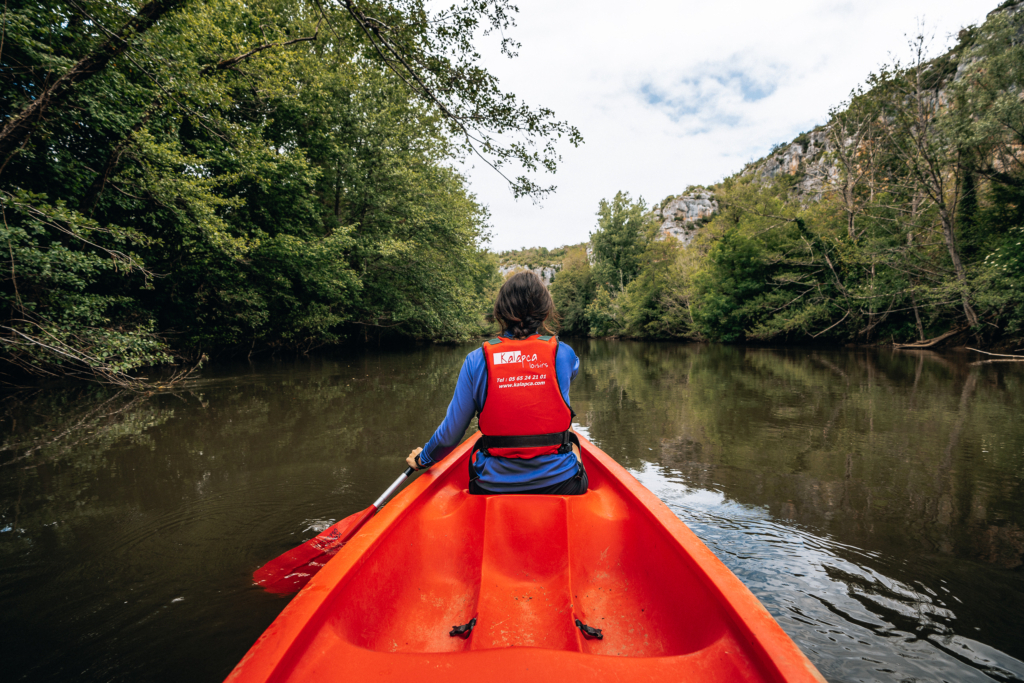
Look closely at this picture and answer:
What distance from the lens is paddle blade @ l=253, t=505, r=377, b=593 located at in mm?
2102

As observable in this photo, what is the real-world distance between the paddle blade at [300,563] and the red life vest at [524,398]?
0.87 m

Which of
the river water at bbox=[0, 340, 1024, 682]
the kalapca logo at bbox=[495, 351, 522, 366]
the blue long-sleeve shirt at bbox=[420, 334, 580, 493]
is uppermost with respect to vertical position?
the kalapca logo at bbox=[495, 351, 522, 366]

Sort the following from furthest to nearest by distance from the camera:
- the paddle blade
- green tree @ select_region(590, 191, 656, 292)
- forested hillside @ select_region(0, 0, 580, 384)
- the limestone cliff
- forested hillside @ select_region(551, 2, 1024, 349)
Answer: green tree @ select_region(590, 191, 656, 292)
the limestone cliff
forested hillside @ select_region(551, 2, 1024, 349)
forested hillside @ select_region(0, 0, 580, 384)
the paddle blade

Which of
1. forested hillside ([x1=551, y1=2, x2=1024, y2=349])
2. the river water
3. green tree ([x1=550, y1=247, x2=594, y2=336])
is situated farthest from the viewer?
green tree ([x1=550, y1=247, x2=594, y2=336])

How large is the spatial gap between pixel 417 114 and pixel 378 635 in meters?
15.9

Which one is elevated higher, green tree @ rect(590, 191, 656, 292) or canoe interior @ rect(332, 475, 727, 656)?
green tree @ rect(590, 191, 656, 292)

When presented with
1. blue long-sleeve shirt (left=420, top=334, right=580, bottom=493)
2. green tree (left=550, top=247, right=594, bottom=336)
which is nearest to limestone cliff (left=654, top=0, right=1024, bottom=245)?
green tree (left=550, top=247, right=594, bottom=336)

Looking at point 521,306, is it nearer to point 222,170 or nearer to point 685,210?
point 222,170

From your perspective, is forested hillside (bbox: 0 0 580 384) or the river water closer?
the river water

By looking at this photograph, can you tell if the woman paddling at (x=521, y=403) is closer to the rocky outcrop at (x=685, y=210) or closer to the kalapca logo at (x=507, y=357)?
the kalapca logo at (x=507, y=357)

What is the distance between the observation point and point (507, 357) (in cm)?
183

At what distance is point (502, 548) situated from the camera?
5.81ft

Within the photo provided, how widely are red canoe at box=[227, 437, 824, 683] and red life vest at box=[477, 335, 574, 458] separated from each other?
258mm

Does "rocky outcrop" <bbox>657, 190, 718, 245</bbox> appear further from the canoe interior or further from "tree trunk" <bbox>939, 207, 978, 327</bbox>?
the canoe interior
